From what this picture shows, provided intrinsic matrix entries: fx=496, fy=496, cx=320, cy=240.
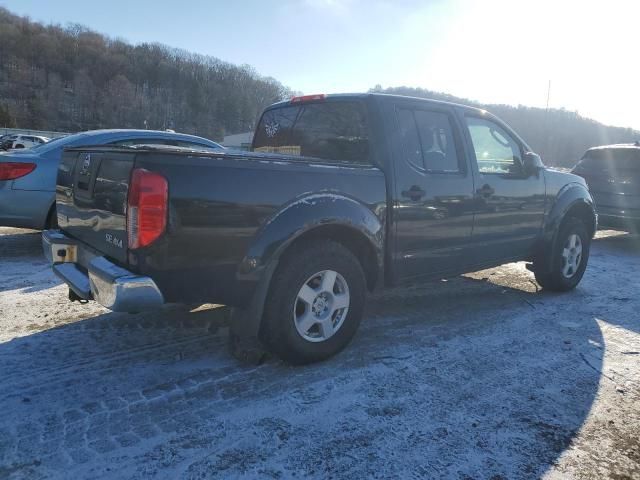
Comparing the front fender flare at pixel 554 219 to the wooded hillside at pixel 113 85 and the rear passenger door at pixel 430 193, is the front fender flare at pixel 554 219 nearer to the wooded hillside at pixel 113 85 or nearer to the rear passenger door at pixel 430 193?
the rear passenger door at pixel 430 193

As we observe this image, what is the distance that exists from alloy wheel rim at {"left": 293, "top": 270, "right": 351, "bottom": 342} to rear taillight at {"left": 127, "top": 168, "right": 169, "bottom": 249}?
41.7 inches

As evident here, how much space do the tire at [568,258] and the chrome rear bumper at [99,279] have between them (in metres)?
4.47

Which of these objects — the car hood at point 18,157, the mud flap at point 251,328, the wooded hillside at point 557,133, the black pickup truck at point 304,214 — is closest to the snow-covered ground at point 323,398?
the mud flap at point 251,328

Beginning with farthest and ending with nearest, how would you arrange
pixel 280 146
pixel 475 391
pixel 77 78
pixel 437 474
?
1. pixel 77 78
2. pixel 280 146
3. pixel 475 391
4. pixel 437 474

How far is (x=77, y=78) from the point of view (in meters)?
107

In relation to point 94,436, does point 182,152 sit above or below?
above

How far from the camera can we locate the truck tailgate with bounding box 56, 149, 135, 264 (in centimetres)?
281

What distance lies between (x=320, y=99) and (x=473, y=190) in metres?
1.58

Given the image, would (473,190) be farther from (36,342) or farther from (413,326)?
(36,342)

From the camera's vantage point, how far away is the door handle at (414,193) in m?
3.88

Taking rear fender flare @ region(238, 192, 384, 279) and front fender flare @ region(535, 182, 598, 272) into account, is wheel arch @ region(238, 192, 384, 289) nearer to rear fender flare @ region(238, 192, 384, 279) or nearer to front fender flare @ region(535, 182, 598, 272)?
rear fender flare @ region(238, 192, 384, 279)

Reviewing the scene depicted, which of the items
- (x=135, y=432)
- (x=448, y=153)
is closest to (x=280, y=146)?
(x=448, y=153)

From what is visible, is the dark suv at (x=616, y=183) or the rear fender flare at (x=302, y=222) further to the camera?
the dark suv at (x=616, y=183)

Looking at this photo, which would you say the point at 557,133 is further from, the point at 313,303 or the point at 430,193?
the point at 313,303
